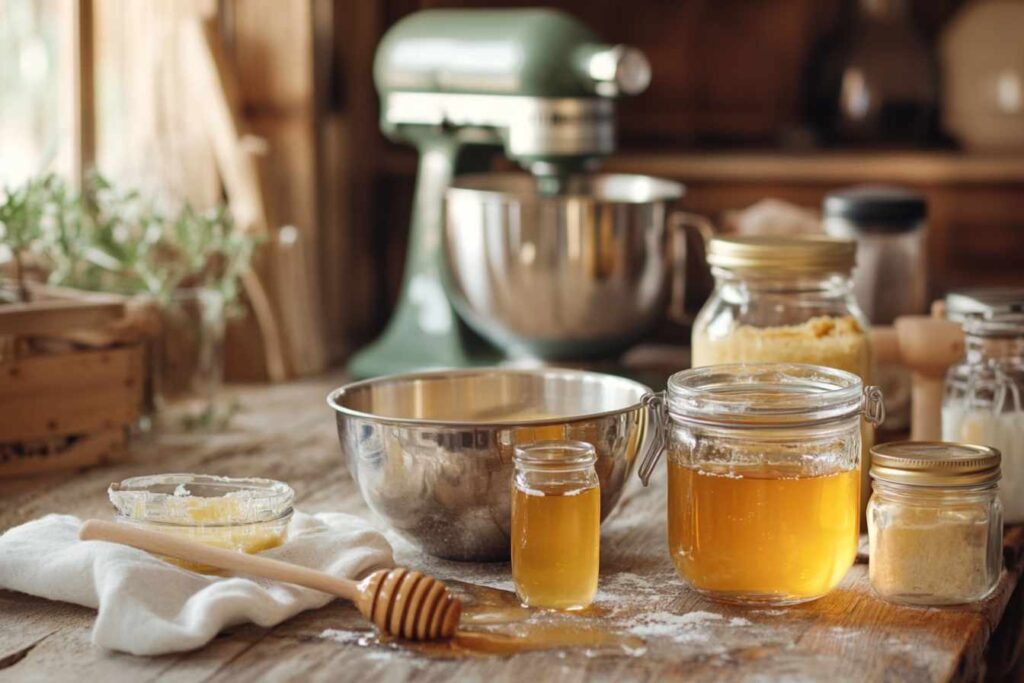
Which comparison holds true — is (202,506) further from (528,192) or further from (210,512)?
(528,192)

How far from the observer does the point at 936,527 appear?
997 millimetres

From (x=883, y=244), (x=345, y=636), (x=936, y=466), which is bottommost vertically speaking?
(x=345, y=636)

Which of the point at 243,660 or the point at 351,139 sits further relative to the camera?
the point at 351,139

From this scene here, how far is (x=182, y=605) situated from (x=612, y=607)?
29 cm

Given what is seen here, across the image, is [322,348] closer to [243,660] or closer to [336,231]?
[336,231]

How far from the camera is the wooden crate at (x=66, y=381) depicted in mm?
1385

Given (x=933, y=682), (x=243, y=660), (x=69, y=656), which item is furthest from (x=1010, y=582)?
(x=69, y=656)

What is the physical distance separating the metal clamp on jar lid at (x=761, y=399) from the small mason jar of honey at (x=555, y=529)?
0.07 meters

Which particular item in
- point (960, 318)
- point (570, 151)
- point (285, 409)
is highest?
point (570, 151)

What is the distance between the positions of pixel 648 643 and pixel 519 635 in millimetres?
84

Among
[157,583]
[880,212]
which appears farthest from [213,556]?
[880,212]

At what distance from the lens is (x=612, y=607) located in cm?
100

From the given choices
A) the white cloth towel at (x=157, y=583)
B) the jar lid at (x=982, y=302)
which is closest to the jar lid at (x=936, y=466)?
the jar lid at (x=982, y=302)

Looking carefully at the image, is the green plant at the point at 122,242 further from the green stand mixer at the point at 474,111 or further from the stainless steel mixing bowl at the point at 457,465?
the stainless steel mixing bowl at the point at 457,465
